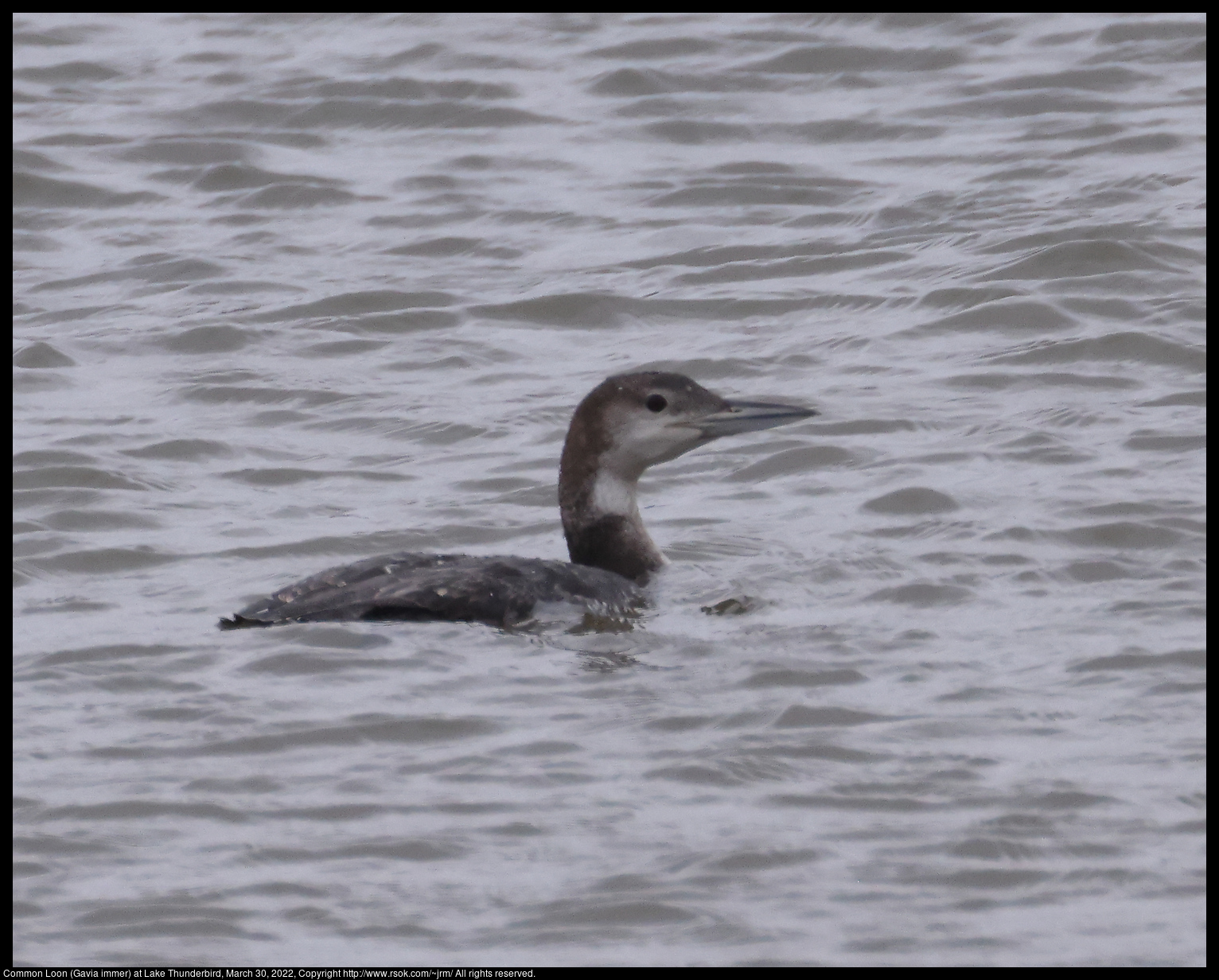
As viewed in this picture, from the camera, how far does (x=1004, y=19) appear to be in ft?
43.7

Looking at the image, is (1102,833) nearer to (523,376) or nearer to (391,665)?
(391,665)

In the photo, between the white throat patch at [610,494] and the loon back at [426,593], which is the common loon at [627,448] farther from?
the loon back at [426,593]

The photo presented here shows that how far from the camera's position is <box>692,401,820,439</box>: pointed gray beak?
7070mm

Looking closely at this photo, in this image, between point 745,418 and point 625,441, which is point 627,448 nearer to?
point 625,441

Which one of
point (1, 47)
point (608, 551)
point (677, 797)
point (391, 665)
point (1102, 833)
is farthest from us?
point (1, 47)

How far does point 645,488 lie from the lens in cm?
809

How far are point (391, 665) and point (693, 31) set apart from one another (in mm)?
8127

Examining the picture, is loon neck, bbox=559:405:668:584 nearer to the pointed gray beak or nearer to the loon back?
the pointed gray beak

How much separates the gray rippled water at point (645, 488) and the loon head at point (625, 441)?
26 cm

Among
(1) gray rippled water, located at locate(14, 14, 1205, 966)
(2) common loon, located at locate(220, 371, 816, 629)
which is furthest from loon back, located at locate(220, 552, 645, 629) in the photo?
(2) common loon, located at locate(220, 371, 816, 629)

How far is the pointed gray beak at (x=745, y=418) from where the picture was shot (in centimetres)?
707

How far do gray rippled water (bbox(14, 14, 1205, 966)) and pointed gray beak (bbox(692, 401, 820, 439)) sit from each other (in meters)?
0.43

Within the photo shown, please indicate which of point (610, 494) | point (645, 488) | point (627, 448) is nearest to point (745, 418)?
point (627, 448)

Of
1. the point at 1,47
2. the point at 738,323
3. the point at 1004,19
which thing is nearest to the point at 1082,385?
the point at 738,323
